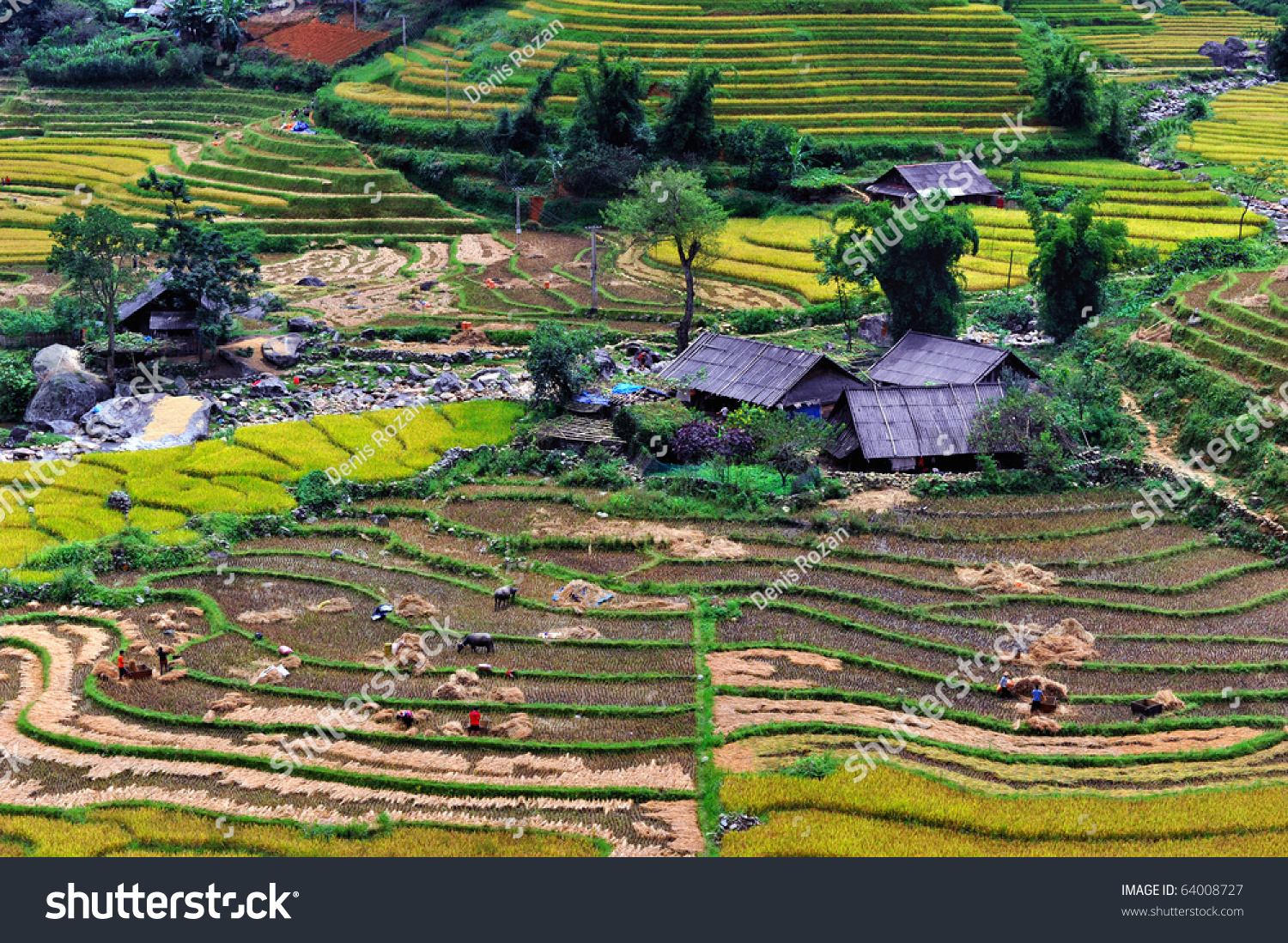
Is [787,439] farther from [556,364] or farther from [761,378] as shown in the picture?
[556,364]

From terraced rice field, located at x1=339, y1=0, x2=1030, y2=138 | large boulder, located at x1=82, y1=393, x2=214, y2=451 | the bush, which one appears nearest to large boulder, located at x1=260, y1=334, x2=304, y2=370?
large boulder, located at x1=82, y1=393, x2=214, y2=451

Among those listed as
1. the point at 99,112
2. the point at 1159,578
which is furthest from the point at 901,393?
the point at 99,112

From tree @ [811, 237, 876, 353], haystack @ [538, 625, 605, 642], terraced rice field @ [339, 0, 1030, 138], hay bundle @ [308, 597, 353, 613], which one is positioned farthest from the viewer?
terraced rice field @ [339, 0, 1030, 138]

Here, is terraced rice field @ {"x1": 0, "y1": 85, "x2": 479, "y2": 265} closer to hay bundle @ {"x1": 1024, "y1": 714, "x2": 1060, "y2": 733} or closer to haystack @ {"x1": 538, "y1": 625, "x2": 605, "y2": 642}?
haystack @ {"x1": 538, "y1": 625, "x2": 605, "y2": 642}

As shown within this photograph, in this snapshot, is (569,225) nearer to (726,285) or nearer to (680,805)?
(726,285)

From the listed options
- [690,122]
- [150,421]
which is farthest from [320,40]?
[150,421]

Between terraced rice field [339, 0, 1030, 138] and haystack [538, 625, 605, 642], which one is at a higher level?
terraced rice field [339, 0, 1030, 138]

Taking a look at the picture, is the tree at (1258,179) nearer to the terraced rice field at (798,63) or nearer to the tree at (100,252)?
the terraced rice field at (798,63)
